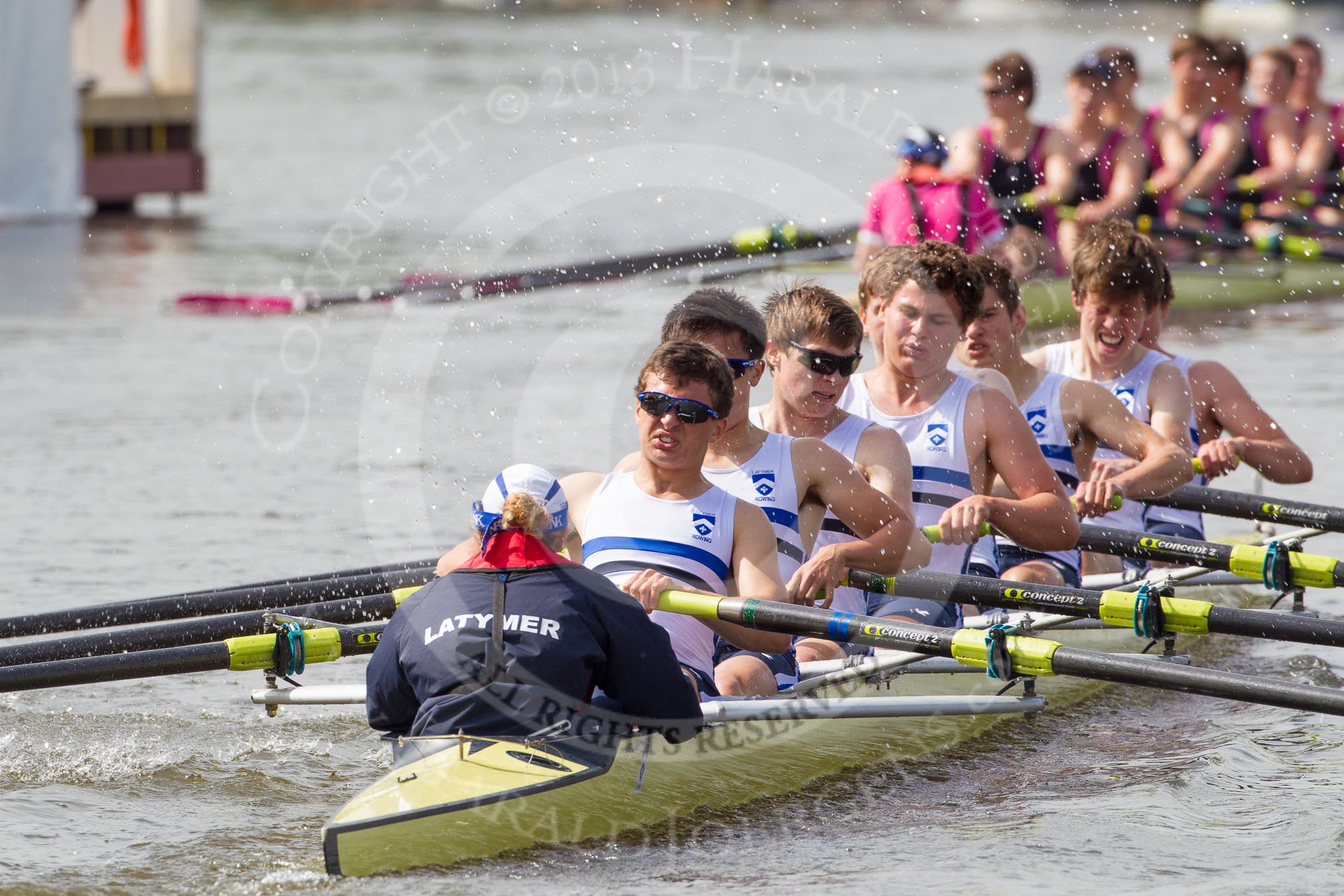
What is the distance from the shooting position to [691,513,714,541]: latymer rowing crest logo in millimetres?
4793

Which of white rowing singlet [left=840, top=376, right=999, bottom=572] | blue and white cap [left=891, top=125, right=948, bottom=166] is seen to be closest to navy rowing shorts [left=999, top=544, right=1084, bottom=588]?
white rowing singlet [left=840, top=376, right=999, bottom=572]

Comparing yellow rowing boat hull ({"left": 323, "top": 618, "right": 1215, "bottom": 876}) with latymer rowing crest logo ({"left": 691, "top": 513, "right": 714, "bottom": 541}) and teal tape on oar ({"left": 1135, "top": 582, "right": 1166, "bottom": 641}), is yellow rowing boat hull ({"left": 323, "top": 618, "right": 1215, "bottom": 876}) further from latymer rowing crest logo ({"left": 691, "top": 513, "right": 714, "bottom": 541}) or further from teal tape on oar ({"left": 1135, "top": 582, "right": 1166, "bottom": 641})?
teal tape on oar ({"left": 1135, "top": 582, "right": 1166, "bottom": 641})

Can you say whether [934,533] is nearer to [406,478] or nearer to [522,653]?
[522,653]

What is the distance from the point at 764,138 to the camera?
26.1 m

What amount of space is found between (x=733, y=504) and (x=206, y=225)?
14.6m

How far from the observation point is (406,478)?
9.48m

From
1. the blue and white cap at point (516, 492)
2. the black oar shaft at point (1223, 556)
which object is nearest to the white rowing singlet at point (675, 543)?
the blue and white cap at point (516, 492)

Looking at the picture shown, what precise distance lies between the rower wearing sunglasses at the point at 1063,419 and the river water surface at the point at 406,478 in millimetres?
727

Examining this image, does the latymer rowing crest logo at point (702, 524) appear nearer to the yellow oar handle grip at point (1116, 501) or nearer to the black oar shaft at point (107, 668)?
the black oar shaft at point (107, 668)

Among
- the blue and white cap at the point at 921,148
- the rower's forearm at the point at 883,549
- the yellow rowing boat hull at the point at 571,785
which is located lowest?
the yellow rowing boat hull at the point at 571,785

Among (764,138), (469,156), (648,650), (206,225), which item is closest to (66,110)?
(206,225)

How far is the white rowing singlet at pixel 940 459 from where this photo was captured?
19.0 feet

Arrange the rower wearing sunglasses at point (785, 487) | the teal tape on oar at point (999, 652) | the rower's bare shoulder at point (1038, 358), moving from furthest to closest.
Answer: the rower's bare shoulder at point (1038, 358), the rower wearing sunglasses at point (785, 487), the teal tape on oar at point (999, 652)

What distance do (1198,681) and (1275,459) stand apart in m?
2.37
